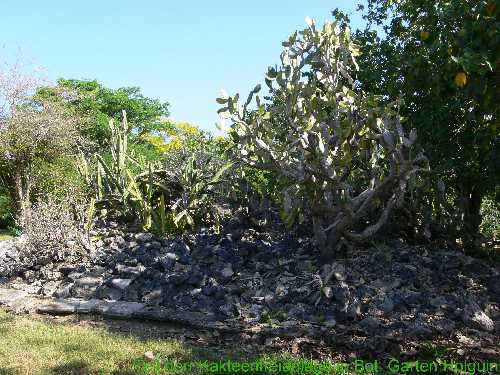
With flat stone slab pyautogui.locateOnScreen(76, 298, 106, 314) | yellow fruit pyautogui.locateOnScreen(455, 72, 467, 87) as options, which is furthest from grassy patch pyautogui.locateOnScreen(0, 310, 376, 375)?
yellow fruit pyautogui.locateOnScreen(455, 72, 467, 87)

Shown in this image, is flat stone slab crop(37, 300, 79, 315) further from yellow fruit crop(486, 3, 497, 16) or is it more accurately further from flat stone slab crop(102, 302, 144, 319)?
yellow fruit crop(486, 3, 497, 16)

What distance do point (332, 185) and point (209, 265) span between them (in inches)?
68.7

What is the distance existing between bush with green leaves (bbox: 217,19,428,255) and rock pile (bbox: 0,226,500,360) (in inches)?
23.4

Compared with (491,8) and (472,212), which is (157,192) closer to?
(472,212)

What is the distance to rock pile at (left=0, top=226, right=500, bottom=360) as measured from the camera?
15.2 ft

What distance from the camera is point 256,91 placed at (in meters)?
6.29

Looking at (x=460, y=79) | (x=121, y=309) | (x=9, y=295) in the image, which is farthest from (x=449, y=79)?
(x=9, y=295)

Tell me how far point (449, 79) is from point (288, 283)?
8.53 feet

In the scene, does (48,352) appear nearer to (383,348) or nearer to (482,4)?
(383,348)

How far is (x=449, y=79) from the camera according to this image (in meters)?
4.34

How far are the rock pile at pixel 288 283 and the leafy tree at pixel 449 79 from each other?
51.0 inches

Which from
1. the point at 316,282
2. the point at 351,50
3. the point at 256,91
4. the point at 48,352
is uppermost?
the point at 351,50

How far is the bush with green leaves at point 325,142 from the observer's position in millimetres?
5844

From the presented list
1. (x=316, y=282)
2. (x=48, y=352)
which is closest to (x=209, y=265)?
(x=316, y=282)
